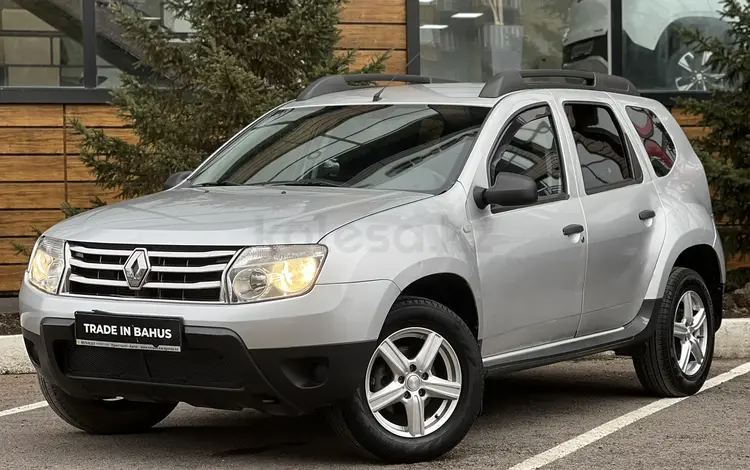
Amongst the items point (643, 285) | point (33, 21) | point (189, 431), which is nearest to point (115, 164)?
point (33, 21)

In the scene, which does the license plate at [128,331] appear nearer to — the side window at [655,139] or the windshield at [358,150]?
the windshield at [358,150]

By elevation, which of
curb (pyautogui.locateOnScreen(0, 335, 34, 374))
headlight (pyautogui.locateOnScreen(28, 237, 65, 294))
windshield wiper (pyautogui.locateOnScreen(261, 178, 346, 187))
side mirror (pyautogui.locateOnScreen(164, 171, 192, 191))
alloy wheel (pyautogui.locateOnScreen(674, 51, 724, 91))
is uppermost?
alloy wheel (pyautogui.locateOnScreen(674, 51, 724, 91))

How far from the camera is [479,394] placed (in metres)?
5.86

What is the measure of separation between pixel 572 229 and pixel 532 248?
0.36m

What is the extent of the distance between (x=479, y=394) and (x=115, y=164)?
5113mm

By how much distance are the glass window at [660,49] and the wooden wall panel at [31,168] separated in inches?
216

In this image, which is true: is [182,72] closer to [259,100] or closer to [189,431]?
[259,100]

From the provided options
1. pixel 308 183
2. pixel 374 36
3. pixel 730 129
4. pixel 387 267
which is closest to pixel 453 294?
pixel 387 267

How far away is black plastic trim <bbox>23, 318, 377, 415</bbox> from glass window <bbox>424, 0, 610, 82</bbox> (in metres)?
7.84

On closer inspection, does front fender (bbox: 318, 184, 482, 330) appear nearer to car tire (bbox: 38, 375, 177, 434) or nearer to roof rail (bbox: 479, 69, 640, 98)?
roof rail (bbox: 479, 69, 640, 98)

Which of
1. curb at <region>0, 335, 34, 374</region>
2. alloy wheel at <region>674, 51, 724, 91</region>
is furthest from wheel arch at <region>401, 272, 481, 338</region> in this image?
alloy wheel at <region>674, 51, 724, 91</region>

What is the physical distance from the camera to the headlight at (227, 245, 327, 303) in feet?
17.4

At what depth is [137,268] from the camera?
5445mm

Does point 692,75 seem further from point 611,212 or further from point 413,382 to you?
point 413,382
